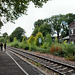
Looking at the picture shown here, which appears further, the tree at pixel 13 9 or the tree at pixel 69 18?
the tree at pixel 69 18

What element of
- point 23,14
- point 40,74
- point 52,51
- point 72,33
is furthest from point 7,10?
point 72,33

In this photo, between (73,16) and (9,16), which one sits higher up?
(73,16)

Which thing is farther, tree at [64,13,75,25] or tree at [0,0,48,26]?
tree at [64,13,75,25]

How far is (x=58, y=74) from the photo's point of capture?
6066mm

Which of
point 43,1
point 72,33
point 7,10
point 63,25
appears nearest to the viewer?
point 43,1

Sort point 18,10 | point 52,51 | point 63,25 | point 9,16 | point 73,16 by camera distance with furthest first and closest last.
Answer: point 63,25, point 73,16, point 52,51, point 9,16, point 18,10

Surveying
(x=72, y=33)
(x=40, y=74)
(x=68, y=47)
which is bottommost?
(x=40, y=74)

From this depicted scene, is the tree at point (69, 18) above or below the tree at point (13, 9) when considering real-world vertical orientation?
above

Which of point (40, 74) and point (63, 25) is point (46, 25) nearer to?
point (63, 25)

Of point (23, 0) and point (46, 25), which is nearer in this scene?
point (23, 0)

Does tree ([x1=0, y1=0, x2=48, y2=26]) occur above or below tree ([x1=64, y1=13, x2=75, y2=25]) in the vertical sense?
below

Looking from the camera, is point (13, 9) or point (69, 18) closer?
point (13, 9)

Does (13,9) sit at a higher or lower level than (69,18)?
lower

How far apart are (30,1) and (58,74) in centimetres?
724
